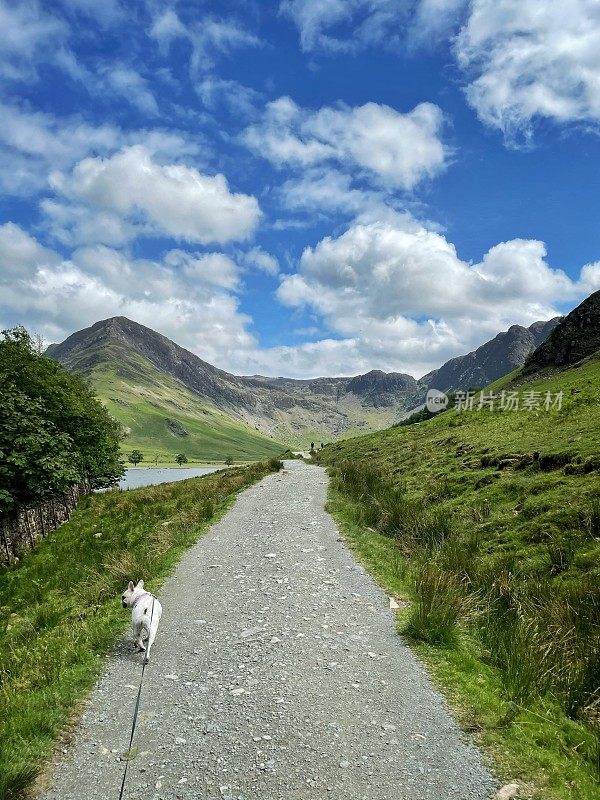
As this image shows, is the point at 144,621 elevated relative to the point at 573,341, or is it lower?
lower

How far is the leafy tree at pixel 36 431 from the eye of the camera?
2075 centimetres

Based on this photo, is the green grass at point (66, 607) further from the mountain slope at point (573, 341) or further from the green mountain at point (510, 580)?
the mountain slope at point (573, 341)

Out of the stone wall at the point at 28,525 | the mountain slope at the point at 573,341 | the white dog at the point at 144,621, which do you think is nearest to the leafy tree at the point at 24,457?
the stone wall at the point at 28,525

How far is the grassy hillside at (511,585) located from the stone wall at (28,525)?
1507 cm

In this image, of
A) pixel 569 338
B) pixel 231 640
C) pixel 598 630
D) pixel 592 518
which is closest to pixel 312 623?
pixel 231 640

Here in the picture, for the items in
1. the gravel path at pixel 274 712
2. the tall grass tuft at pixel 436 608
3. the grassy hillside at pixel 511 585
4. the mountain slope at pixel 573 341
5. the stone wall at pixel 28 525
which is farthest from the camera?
the mountain slope at pixel 573 341

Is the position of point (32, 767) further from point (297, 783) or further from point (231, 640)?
point (231, 640)

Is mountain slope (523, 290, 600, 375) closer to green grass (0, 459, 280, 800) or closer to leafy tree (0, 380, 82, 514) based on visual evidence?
green grass (0, 459, 280, 800)

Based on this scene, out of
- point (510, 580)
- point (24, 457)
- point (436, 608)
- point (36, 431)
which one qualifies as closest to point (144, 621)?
point (436, 608)

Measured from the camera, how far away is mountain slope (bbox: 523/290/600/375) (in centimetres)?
9538

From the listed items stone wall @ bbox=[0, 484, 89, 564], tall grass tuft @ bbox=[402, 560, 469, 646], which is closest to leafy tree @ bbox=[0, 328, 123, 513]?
stone wall @ bbox=[0, 484, 89, 564]

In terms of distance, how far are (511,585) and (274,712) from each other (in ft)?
23.4

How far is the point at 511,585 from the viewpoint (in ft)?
37.0

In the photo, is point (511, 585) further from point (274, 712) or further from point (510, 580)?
point (274, 712)
